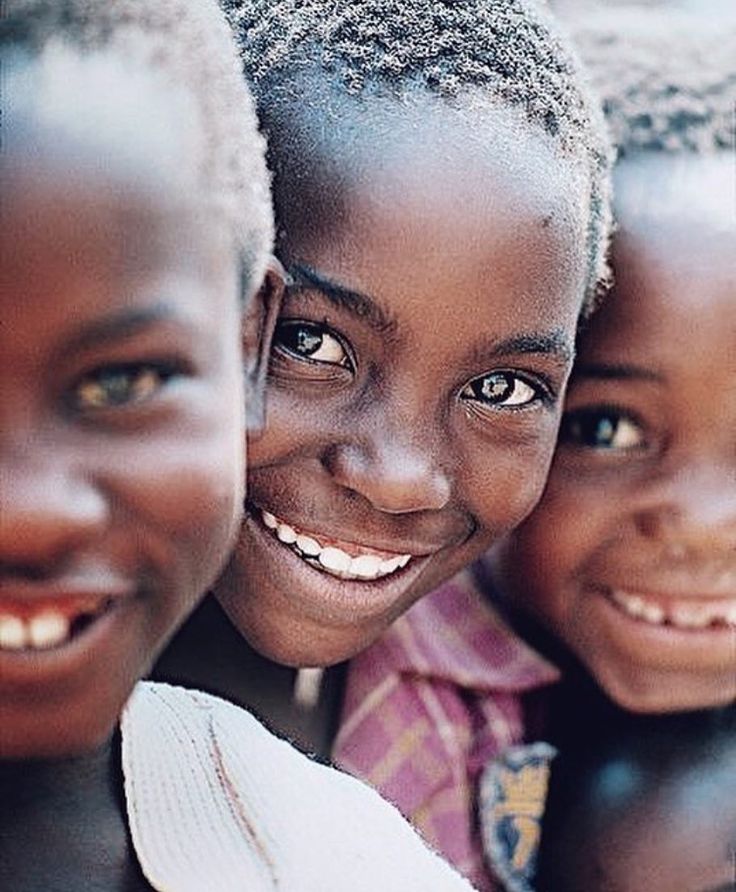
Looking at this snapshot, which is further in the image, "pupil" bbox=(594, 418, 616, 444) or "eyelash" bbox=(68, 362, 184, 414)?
"pupil" bbox=(594, 418, 616, 444)

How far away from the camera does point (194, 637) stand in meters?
1.63

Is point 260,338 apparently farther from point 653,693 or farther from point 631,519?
point 653,693

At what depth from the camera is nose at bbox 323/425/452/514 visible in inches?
51.5

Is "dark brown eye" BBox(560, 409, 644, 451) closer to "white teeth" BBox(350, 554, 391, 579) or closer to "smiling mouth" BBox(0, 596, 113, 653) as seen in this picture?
"white teeth" BBox(350, 554, 391, 579)

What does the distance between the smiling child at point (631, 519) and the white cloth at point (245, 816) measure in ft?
1.37

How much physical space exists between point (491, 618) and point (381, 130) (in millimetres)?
670

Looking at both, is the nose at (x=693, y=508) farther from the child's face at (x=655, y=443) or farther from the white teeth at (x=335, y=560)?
the white teeth at (x=335, y=560)

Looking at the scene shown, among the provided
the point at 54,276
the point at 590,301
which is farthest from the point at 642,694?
the point at 54,276

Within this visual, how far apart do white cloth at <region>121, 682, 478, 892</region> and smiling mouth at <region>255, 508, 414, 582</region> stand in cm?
23

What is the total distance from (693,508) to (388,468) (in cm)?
40

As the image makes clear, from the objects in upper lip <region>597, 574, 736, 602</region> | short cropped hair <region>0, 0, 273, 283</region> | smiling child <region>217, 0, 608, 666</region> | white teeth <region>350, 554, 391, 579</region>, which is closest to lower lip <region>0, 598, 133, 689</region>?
short cropped hair <region>0, 0, 273, 283</region>

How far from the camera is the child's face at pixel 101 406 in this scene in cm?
90

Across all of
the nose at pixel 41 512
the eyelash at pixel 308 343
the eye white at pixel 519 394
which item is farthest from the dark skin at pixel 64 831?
the eye white at pixel 519 394

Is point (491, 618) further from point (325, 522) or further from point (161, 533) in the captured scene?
point (161, 533)
